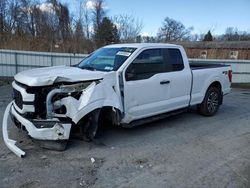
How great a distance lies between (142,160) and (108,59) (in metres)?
2.26

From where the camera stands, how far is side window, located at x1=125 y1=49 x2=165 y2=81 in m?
5.35

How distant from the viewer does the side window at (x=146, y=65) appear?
5348mm

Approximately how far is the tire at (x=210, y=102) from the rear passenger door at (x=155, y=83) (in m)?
0.98

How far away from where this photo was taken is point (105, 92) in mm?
4828

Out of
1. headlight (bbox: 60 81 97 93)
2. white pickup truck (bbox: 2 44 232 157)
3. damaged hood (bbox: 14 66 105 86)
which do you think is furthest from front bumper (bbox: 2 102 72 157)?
damaged hood (bbox: 14 66 105 86)

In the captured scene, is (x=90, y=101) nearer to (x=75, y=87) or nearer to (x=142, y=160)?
(x=75, y=87)

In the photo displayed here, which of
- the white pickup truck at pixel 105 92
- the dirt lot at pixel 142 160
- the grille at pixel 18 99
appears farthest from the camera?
the grille at pixel 18 99

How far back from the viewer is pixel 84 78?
15.3ft

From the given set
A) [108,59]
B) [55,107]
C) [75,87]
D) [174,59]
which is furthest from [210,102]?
[55,107]

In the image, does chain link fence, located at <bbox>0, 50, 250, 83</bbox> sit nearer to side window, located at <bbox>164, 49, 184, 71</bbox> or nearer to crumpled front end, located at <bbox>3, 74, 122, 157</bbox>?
side window, located at <bbox>164, 49, 184, 71</bbox>

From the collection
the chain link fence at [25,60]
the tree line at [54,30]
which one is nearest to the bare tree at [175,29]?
the tree line at [54,30]

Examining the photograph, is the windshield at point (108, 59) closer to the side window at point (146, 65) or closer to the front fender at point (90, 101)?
the side window at point (146, 65)

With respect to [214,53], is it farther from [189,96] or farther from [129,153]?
[129,153]

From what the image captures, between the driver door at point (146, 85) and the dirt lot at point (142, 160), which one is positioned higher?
the driver door at point (146, 85)
